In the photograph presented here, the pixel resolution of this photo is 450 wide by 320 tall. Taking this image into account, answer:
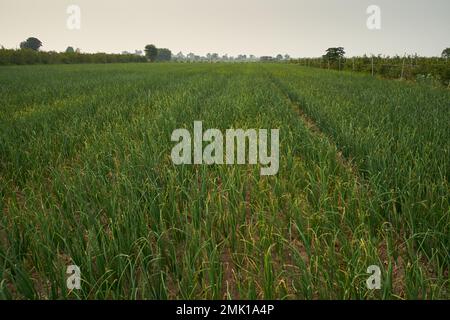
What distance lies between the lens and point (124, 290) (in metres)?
1.72

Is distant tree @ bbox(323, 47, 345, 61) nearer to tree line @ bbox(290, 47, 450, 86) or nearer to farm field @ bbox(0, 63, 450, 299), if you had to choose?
tree line @ bbox(290, 47, 450, 86)

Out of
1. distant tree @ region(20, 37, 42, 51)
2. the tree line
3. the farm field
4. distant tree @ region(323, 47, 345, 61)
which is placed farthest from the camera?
distant tree @ region(20, 37, 42, 51)

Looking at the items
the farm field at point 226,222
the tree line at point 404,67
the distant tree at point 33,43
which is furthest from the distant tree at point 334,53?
the distant tree at point 33,43

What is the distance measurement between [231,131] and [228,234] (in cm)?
254

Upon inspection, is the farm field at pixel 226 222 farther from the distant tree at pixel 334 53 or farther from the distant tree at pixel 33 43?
the distant tree at pixel 33 43

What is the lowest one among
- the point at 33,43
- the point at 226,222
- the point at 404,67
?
the point at 226,222

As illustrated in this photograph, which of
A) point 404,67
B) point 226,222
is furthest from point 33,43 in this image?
point 226,222

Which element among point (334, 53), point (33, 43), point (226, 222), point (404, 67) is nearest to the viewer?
point (226, 222)

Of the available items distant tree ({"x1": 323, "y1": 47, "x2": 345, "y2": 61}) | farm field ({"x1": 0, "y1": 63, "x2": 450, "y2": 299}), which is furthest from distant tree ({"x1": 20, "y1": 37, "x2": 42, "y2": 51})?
farm field ({"x1": 0, "y1": 63, "x2": 450, "y2": 299})

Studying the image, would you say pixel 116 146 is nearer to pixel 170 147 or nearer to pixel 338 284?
pixel 170 147

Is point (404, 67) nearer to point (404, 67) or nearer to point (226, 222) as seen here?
point (404, 67)
